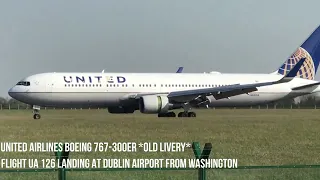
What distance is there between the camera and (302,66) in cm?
5031

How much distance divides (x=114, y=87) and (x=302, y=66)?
1739 centimetres

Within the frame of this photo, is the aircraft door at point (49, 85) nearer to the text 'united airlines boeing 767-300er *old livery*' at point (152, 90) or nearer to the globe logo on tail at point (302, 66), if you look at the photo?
the text 'united airlines boeing 767-300er *old livery*' at point (152, 90)

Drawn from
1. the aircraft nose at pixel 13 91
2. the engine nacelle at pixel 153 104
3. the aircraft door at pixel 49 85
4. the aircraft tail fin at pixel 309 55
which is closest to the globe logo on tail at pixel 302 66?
the aircraft tail fin at pixel 309 55

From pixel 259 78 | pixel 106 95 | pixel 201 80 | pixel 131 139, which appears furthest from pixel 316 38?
pixel 131 139

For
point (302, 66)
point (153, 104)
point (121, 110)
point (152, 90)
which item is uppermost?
point (302, 66)

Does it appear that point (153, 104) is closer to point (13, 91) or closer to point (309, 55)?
point (13, 91)

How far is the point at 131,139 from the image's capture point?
19625mm

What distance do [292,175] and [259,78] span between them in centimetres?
3583

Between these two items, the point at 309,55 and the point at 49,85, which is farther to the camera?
the point at 309,55

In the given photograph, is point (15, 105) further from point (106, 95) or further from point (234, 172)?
point (234, 172)

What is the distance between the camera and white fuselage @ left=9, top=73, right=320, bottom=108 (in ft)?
131

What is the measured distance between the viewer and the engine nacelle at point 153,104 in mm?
38594

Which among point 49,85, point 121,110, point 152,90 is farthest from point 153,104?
point 49,85

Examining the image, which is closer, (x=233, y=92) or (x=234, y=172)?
(x=234, y=172)
